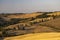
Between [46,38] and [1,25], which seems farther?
[1,25]

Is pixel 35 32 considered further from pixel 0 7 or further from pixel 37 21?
pixel 0 7

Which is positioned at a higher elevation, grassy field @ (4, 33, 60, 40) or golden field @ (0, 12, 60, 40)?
golden field @ (0, 12, 60, 40)

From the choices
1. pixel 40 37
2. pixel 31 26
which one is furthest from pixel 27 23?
pixel 40 37

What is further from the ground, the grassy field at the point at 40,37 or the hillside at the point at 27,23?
the hillside at the point at 27,23

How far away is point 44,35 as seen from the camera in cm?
126

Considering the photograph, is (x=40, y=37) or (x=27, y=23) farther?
(x=27, y=23)

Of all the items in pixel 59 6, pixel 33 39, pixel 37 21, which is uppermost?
pixel 59 6

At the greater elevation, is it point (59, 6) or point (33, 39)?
point (59, 6)

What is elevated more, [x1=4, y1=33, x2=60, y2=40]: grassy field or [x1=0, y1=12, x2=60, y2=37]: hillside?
[x1=0, y1=12, x2=60, y2=37]: hillside

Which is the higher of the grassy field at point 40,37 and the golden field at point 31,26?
the golden field at point 31,26

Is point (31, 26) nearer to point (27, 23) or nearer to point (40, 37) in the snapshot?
point (27, 23)

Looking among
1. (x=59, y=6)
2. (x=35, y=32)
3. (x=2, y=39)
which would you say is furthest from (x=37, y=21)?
(x=2, y=39)

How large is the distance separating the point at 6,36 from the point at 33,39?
223 millimetres

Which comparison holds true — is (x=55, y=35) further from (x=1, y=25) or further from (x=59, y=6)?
(x=1, y=25)
